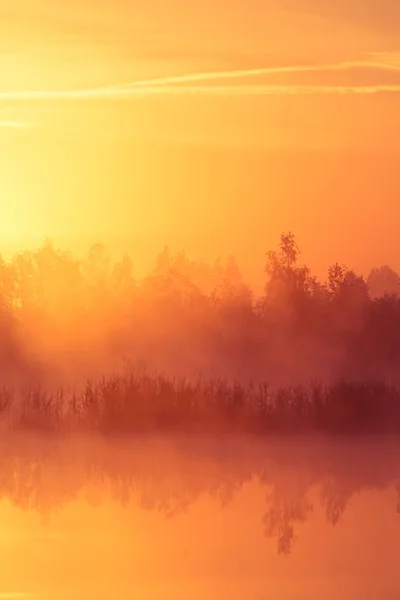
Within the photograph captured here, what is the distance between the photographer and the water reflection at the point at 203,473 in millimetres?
12641

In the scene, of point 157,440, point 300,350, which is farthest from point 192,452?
point 300,350

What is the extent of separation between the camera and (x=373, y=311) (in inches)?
1266

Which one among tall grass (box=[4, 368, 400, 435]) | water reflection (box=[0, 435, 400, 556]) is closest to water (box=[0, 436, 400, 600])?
water reflection (box=[0, 435, 400, 556])

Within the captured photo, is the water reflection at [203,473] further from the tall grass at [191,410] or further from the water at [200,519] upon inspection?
the tall grass at [191,410]

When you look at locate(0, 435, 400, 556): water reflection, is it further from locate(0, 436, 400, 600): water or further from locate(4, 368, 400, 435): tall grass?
locate(4, 368, 400, 435): tall grass

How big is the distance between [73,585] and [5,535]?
1.92m

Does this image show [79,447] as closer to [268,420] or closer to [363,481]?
[268,420]

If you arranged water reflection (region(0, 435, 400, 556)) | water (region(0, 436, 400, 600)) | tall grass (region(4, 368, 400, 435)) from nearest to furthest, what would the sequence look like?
water (region(0, 436, 400, 600)) < water reflection (region(0, 435, 400, 556)) < tall grass (region(4, 368, 400, 435))

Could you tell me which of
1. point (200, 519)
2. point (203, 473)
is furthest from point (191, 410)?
point (200, 519)

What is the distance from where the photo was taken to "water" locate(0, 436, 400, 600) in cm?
934

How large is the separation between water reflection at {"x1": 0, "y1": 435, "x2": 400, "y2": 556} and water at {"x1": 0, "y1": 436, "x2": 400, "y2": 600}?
0.05 ft

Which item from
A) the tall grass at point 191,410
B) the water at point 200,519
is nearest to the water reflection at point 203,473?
the water at point 200,519

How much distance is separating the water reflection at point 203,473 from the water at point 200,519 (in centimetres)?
2

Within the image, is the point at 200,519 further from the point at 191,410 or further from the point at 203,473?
the point at 191,410
